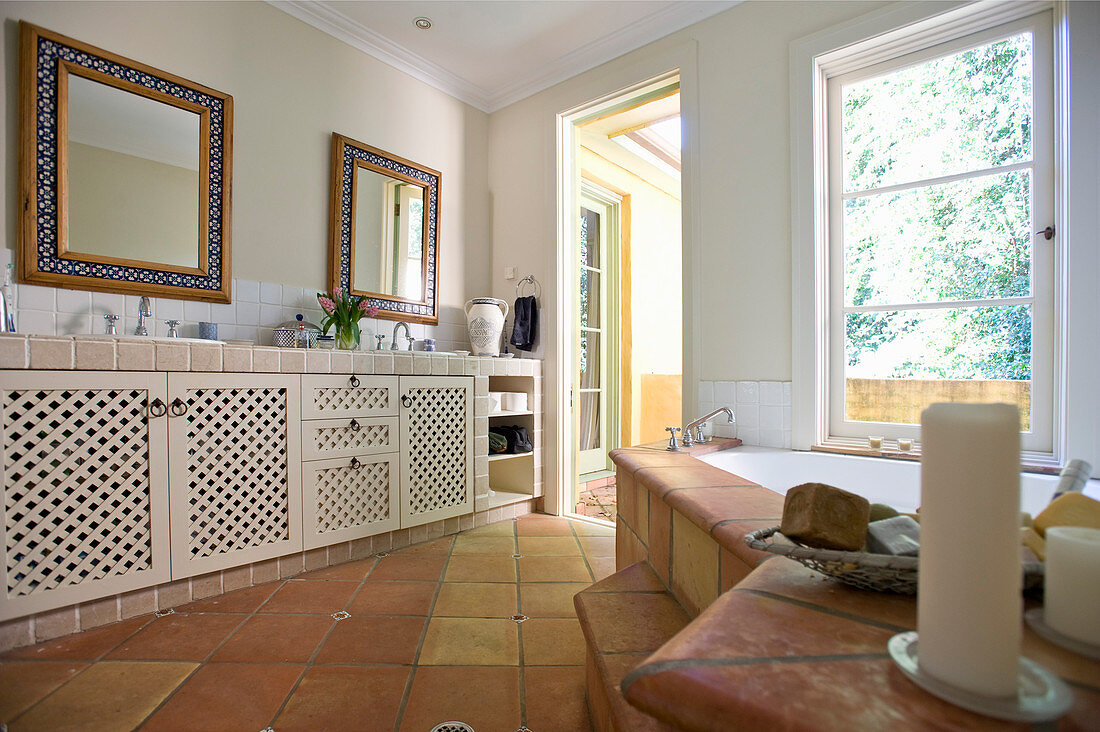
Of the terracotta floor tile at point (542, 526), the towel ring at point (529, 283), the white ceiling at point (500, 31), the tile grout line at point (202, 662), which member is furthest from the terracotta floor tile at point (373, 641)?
the white ceiling at point (500, 31)

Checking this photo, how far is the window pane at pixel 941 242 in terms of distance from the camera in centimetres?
206

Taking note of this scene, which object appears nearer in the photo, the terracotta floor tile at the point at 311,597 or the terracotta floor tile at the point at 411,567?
the terracotta floor tile at the point at 311,597

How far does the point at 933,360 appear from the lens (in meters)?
2.24

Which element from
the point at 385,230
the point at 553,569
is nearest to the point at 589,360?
the point at 385,230

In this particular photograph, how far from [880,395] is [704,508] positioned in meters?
1.74

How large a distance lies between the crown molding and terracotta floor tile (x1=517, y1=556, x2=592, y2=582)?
2896mm

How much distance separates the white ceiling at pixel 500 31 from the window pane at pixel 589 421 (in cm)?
230

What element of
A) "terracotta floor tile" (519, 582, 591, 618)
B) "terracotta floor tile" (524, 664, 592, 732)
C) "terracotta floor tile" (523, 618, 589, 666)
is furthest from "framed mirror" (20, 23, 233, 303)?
"terracotta floor tile" (524, 664, 592, 732)

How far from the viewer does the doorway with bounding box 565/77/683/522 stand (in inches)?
168

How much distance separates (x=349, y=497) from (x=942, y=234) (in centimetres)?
277

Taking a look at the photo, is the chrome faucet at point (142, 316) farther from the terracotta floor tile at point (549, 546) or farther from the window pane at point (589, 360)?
the window pane at point (589, 360)

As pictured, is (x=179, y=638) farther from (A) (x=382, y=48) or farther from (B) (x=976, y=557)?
(A) (x=382, y=48)

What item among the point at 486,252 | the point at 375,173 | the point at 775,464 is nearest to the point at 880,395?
the point at 775,464

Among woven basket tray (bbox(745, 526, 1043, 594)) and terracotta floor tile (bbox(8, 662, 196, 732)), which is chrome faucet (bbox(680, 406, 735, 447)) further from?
terracotta floor tile (bbox(8, 662, 196, 732))
